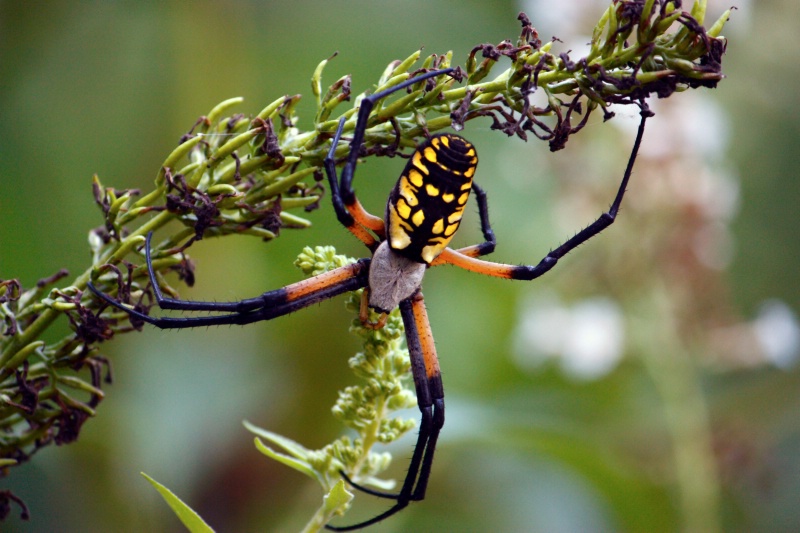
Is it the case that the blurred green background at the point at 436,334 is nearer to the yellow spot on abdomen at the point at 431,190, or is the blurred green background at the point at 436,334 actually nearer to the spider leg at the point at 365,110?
the yellow spot on abdomen at the point at 431,190

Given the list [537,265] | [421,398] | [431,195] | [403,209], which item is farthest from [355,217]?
[421,398]

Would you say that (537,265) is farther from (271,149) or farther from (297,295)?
(271,149)

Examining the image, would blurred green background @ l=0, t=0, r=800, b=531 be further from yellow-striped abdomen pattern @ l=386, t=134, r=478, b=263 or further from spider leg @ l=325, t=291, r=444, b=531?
yellow-striped abdomen pattern @ l=386, t=134, r=478, b=263

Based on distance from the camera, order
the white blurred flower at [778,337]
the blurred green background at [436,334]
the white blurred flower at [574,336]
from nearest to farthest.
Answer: the blurred green background at [436,334]
the white blurred flower at [778,337]
the white blurred flower at [574,336]

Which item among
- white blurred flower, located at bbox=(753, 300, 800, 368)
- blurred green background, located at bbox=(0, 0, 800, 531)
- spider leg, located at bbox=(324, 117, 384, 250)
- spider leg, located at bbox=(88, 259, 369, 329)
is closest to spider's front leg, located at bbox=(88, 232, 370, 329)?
spider leg, located at bbox=(88, 259, 369, 329)

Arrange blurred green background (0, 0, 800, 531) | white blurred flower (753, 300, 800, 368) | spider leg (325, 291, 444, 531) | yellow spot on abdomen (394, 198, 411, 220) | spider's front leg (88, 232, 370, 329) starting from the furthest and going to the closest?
1. white blurred flower (753, 300, 800, 368)
2. blurred green background (0, 0, 800, 531)
3. spider leg (325, 291, 444, 531)
4. spider's front leg (88, 232, 370, 329)
5. yellow spot on abdomen (394, 198, 411, 220)

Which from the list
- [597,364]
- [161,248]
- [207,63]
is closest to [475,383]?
[597,364]

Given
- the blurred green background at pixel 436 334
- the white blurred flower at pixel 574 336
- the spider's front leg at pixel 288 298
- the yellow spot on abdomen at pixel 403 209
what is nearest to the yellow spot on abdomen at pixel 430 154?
the yellow spot on abdomen at pixel 403 209
